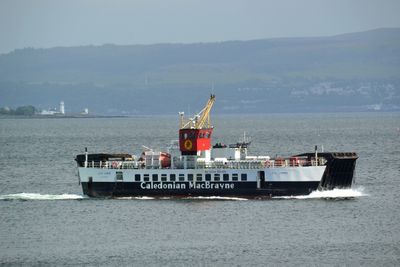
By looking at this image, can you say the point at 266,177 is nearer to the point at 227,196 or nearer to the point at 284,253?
the point at 227,196

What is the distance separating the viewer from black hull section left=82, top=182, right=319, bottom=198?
280ft

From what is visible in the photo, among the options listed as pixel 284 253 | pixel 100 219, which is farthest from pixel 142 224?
pixel 284 253

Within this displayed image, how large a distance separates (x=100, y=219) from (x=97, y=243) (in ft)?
30.1

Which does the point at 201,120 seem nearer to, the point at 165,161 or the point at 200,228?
the point at 165,161

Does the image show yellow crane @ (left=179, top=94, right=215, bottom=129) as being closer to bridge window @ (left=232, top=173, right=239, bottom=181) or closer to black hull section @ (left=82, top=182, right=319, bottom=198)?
black hull section @ (left=82, top=182, right=319, bottom=198)

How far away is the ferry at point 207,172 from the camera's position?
8512 centimetres

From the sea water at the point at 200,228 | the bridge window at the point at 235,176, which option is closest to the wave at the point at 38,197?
the sea water at the point at 200,228

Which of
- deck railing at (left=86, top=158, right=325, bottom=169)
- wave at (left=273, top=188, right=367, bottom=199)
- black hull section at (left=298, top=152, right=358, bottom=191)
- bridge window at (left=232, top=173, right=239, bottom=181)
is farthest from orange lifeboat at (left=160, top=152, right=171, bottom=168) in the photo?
black hull section at (left=298, top=152, right=358, bottom=191)

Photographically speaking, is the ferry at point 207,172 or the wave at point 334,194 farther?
the wave at point 334,194

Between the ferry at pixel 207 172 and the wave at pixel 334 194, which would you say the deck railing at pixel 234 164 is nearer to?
the ferry at pixel 207 172

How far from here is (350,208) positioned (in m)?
82.1

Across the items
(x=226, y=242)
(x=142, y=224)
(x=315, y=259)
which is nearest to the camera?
(x=315, y=259)

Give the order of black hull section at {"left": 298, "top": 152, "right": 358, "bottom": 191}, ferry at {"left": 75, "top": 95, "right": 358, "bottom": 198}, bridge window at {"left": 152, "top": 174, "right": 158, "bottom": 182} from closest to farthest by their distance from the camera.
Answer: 1. ferry at {"left": 75, "top": 95, "right": 358, "bottom": 198}
2. black hull section at {"left": 298, "top": 152, "right": 358, "bottom": 191}
3. bridge window at {"left": 152, "top": 174, "right": 158, "bottom": 182}

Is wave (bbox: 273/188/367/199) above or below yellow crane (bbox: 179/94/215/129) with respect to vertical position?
below
